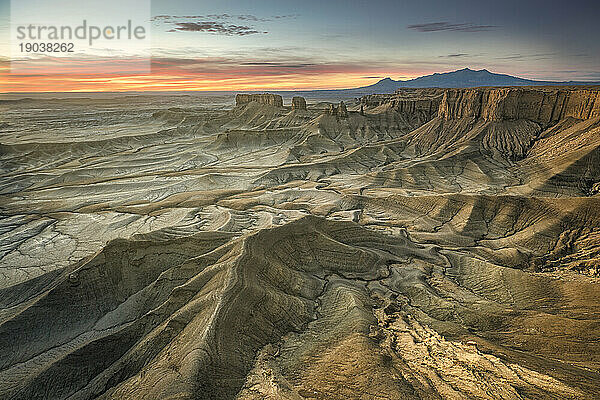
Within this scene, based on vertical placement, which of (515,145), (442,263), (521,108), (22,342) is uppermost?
(521,108)

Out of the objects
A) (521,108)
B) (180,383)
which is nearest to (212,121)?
(521,108)

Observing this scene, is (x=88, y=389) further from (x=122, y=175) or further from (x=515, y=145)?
(x=515, y=145)

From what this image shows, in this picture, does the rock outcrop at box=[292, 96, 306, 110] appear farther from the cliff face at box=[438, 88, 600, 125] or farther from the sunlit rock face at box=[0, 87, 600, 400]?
the sunlit rock face at box=[0, 87, 600, 400]

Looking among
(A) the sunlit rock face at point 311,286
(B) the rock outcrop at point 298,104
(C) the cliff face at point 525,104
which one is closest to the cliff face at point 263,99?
(B) the rock outcrop at point 298,104

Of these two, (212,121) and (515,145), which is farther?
(212,121)

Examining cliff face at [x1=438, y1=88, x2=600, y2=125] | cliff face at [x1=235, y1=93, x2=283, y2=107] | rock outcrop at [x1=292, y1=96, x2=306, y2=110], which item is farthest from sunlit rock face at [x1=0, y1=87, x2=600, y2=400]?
cliff face at [x1=235, y1=93, x2=283, y2=107]

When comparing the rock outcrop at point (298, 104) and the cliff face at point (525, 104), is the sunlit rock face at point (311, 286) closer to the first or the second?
the cliff face at point (525, 104)

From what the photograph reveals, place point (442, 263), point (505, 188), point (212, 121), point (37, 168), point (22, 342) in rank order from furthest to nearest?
1. point (212, 121)
2. point (37, 168)
3. point (505, 188)
4. point (442, 263)
5. point (22, 342)

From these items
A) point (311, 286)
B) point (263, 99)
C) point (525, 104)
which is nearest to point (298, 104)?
point (263, 99)
